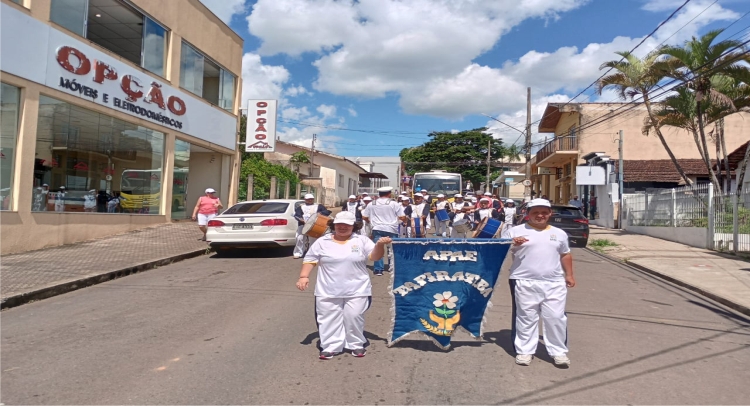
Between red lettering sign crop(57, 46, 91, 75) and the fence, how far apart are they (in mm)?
15927

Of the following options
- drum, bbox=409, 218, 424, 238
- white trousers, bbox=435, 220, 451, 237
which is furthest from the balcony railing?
drum, bbox=409, 218, 424, 238

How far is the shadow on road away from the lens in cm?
1268

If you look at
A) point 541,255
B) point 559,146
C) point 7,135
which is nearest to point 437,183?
point 559,146

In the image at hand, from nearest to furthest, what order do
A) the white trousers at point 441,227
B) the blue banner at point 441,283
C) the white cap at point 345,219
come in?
the white cap at point 345,219 < the blue banner at point 441,283 < the white trousers at point 441,227

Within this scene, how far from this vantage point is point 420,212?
45.1ft

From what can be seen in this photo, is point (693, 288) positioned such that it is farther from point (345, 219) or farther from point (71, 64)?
point (71, 64)

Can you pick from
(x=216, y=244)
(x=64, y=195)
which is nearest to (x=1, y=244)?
(x=64, y=195)

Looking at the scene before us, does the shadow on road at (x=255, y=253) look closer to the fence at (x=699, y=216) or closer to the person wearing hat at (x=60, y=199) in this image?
the person wearing hat at (x=60, y=199)

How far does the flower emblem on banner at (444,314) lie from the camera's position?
5.17 m

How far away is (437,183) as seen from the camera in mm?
27047

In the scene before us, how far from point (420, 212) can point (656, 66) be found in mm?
10196

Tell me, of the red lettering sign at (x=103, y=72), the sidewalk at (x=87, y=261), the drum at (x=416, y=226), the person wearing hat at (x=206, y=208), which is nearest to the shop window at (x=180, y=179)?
the sidewalk at (x=87, y=261)

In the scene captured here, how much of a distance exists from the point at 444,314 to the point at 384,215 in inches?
179

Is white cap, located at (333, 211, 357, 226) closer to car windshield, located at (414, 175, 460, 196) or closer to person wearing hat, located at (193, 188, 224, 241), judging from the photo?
person wearing hat, located at (193, 188, 224, 241)
